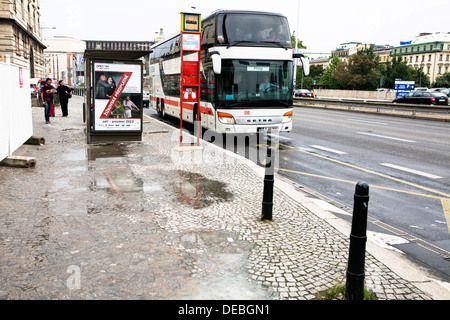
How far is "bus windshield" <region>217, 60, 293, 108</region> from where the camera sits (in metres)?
13.0

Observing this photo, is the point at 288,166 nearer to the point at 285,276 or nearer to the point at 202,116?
the point at 202,116

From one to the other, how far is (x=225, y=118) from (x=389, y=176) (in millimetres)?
5583

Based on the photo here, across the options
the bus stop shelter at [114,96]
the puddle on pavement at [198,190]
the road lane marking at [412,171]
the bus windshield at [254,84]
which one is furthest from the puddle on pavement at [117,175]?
the road lane marking at [412,171]

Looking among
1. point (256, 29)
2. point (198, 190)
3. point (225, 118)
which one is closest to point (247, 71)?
point (256, 29)

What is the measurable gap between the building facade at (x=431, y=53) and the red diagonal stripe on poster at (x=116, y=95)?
12420 centimetres

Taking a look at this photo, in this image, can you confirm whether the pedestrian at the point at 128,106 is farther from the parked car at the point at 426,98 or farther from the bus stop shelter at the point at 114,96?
the parked car at the point at 426,98

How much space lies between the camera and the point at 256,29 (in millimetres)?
13133

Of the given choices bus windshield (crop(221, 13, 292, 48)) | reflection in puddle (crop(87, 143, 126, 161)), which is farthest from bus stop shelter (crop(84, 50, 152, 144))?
bus windshield (crop(221, 13, 292, 48))

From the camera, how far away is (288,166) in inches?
403

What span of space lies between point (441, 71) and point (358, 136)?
12578 centimetres

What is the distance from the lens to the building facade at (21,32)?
39319 mm

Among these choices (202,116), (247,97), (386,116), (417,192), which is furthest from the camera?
(386,116)

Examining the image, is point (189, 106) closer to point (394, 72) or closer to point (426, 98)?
point (426, 98)
